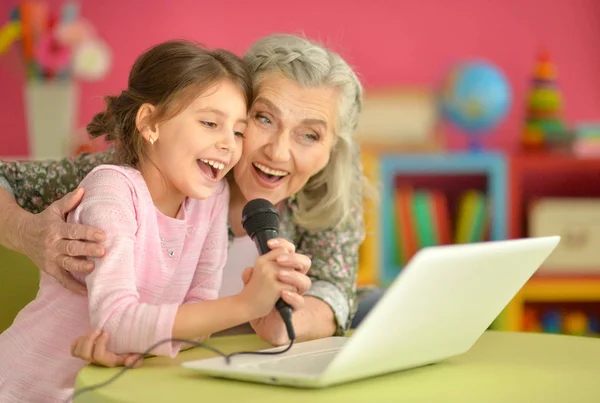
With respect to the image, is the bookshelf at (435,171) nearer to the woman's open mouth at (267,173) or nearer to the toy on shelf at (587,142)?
the toy on shelf at (587,142)

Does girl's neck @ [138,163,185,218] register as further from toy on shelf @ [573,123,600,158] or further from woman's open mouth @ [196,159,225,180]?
toy on shelf @ [573,123,600,158]

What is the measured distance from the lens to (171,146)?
1.40 meters

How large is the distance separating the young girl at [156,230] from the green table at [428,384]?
74 millimetres

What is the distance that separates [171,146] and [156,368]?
360 mm

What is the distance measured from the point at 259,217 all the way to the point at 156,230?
19cm

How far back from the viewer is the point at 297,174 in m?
1.71

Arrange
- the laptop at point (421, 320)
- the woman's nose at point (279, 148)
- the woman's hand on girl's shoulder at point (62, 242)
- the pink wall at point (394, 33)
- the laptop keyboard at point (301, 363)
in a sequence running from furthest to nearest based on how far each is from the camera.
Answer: the pink wall at point (394, 33) < the woman's nose at point (279, 148) < the woman's hand on girl's shoulder at point (62, 242) < the laptop keyboard at point (301, 363) < the laptop at point (421, 320)

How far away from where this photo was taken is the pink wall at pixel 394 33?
3.70m

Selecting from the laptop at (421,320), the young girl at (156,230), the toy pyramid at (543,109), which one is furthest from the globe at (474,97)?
the laptop at (421,320)

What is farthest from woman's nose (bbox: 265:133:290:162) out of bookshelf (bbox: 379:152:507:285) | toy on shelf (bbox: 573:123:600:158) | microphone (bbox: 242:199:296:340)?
toy on shelf (bbox: 573:123:600:158)

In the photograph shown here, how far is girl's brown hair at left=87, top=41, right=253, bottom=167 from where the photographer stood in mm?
1408

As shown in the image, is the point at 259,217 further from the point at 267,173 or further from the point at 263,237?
the point at 267,173

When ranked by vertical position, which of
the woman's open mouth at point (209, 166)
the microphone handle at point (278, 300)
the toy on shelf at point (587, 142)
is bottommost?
the toy on shelf at point (587, 142)

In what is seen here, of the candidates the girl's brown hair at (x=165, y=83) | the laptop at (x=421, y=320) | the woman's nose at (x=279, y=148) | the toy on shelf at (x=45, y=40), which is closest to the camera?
the laptop at (x=421, y=320)
